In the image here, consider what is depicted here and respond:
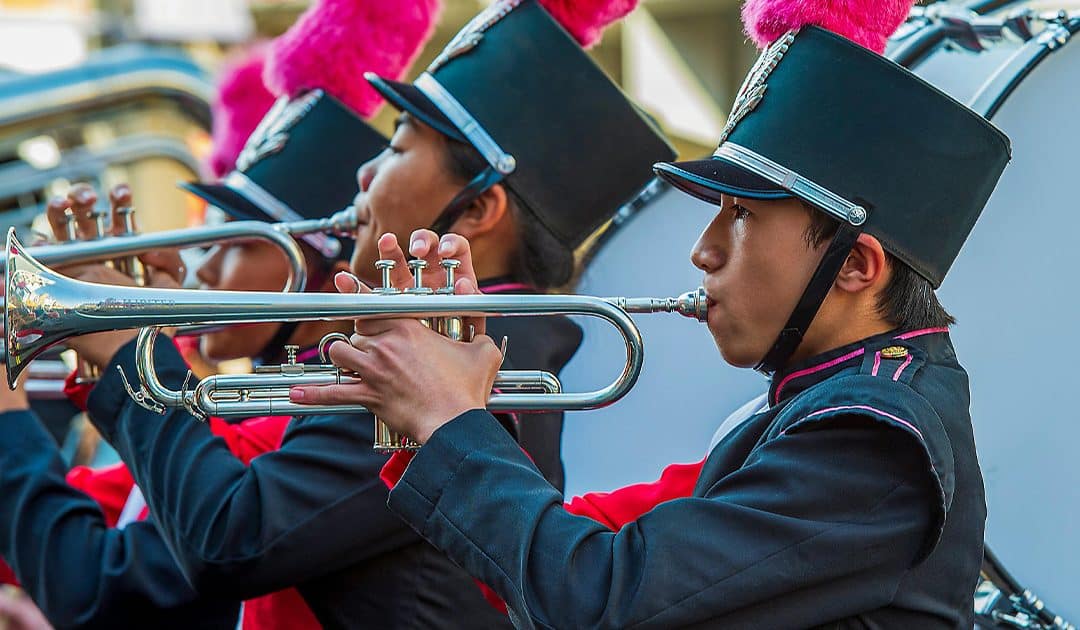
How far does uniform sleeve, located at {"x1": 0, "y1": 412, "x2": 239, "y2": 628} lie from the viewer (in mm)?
2701

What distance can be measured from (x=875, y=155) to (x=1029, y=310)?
33.7 inches

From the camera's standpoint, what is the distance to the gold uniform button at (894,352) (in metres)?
1.90

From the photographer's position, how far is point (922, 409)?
177 centimetres

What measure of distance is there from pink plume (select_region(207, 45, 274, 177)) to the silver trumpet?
259 centimetres

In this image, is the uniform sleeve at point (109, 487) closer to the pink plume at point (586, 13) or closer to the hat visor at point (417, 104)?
the hat visor at point (417, 104)

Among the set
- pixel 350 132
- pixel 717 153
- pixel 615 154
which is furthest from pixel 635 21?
pixel 717 153

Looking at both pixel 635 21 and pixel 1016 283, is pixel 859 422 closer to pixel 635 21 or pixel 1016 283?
pixel 1016 283

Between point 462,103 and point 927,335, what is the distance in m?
1.14

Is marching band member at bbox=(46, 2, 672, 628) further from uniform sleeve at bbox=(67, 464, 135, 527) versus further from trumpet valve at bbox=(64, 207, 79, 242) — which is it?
uniform sleeve at bbox=(67, 464, 135, 527)

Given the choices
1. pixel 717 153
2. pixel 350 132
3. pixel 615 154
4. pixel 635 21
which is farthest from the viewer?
pixel 635 21

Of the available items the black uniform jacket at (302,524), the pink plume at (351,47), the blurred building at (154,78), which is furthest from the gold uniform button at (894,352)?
the blurred building at (154,78)

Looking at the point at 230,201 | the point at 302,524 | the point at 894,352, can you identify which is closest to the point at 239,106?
the point at 230,201

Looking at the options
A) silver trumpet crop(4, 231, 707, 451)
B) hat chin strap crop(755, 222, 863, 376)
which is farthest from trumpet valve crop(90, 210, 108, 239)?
hat chin strap crop(755, 222, 863, 376)

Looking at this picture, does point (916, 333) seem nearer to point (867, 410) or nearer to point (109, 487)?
point (867, 410)
